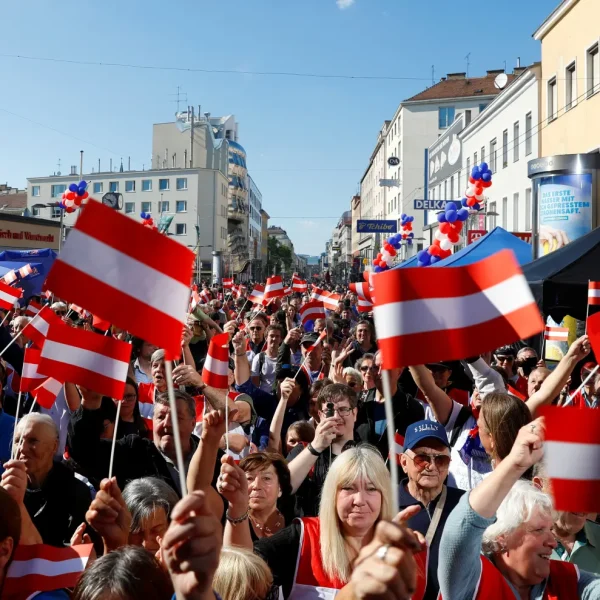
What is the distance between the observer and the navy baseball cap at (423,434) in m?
4.06

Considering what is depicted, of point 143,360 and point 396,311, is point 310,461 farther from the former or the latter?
point 143,360

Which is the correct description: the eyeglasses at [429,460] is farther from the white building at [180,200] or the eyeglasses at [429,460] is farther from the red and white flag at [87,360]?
the white building at [180,200]

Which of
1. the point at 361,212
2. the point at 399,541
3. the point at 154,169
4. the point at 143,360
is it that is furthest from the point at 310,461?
the point at 361,212

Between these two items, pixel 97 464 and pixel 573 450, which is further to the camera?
pixel 97 464

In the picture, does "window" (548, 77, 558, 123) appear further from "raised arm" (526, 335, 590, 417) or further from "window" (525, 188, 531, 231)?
"raised arm" (526, 335, 590, 417)

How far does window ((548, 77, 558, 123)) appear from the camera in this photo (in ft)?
80.1

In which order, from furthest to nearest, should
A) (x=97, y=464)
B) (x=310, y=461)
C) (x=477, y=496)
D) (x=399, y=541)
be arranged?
1. (x=97, y=464)
2. (x=310, y=461)
3. (x=477, y=496)
4. (x=399, y=541)

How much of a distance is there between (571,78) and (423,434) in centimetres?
2182

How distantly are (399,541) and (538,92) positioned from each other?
88.4 feet

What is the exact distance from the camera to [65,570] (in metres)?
2.91

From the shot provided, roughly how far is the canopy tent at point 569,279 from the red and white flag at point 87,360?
6081 mm

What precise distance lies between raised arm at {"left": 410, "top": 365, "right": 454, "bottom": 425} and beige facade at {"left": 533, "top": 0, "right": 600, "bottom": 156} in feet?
57.4

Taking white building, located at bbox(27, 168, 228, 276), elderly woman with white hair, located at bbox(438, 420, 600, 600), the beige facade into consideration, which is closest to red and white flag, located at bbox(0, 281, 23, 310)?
elderly woman with white hair, located at bbox(438, 420, 600, 600)

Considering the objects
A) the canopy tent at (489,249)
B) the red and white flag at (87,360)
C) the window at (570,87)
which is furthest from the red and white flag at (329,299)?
the window at (570,87)
